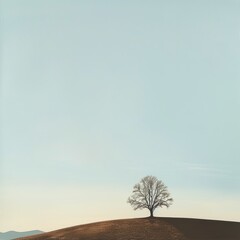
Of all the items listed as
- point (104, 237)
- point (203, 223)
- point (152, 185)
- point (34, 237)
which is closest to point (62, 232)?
point (34, 237)

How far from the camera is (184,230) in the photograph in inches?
1223

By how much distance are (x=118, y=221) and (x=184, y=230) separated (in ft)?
19.0

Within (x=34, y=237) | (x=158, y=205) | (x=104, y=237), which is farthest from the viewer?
(x=158, y=205)

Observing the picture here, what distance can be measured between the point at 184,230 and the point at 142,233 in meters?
3.84

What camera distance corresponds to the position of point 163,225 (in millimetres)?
32406

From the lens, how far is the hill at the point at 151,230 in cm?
2862

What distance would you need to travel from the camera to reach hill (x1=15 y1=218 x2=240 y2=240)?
2862 centimetres

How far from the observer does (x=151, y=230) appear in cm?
3027

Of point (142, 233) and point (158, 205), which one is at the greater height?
point (158, 205)

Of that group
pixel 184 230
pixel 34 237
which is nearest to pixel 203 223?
pixel 184 230

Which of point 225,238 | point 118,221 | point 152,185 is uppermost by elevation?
point 152,185

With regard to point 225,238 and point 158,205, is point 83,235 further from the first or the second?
point 225,238

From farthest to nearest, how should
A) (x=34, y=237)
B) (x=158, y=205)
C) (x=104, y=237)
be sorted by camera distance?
(x=158, y=205), (x=34, y=237), (x=104, y=237)

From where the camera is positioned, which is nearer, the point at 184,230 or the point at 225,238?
the point at 225,238
